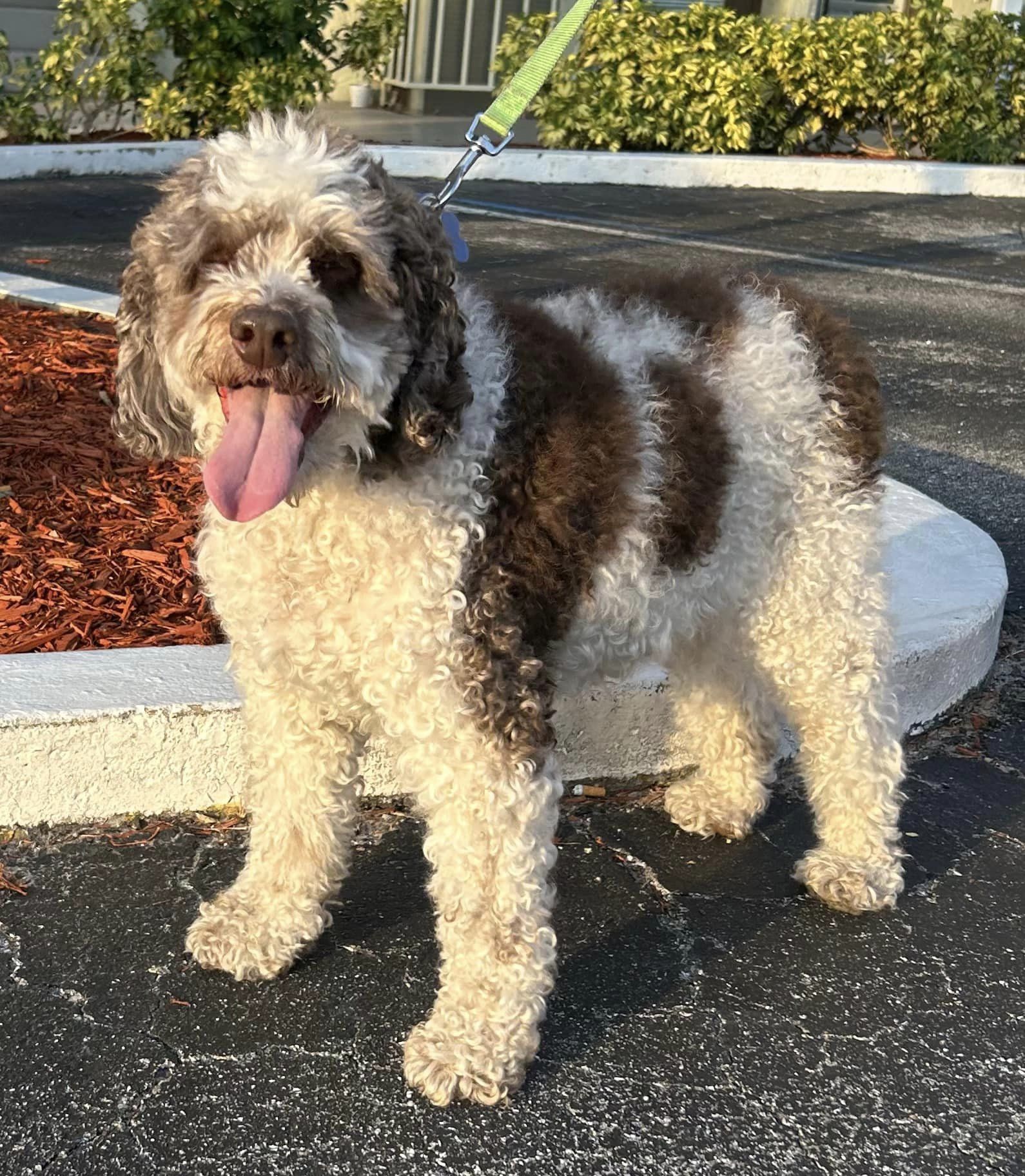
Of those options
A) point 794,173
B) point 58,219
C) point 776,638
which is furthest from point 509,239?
point 776,638

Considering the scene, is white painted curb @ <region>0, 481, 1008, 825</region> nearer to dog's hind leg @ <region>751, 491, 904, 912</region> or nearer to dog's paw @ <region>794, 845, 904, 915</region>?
dog's hind leg @ <region>751, 491, 904, 912</region>

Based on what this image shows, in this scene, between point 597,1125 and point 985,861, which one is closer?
point 597,1125

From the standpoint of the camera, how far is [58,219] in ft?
33.6

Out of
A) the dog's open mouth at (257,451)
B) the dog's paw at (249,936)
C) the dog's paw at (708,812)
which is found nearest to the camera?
the dog's open mouth at (257,451)

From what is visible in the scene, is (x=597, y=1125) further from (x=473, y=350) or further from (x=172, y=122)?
(x=172, y=122)

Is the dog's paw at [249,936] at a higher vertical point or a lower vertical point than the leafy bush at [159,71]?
lower

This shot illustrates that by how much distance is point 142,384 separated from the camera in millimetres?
2865

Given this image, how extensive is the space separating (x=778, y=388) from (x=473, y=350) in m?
0.89

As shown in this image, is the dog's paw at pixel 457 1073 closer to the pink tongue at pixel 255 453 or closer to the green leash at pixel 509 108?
the pink tongue at pixel 255 453

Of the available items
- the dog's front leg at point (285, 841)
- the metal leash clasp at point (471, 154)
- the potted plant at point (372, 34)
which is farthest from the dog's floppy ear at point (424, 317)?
the potted plant at point (372, 34)

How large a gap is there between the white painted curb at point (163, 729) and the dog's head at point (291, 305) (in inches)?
49.4

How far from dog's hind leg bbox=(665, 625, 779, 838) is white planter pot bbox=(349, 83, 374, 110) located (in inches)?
600

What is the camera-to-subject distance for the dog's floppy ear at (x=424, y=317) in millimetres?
2715

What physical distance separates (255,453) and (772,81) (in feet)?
45.1
